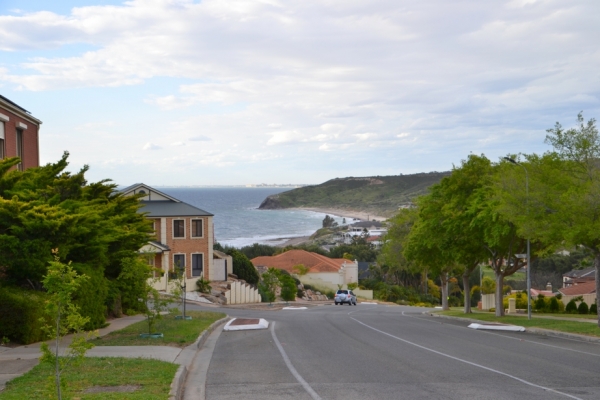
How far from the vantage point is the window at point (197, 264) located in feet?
177

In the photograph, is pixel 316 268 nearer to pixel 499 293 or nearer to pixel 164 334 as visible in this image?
pixel 499 293

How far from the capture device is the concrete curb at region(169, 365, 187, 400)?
36.6 ft

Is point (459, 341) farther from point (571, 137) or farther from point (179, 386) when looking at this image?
point (179, 386)

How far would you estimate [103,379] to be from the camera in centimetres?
1219

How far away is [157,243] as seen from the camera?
50969 millimetres

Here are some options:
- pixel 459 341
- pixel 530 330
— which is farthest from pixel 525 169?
pixel 459 341

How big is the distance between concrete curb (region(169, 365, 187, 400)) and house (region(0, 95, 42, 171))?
1743 cm

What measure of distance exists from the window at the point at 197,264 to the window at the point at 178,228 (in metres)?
1.96

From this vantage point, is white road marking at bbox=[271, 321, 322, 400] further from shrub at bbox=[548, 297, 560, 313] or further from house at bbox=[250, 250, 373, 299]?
house at bbox=[250, 250, 373, 299]

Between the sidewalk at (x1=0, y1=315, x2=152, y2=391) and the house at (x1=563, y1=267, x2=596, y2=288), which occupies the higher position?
the sidewalk at (x1=0, y1=315, x2=152, y2=391)

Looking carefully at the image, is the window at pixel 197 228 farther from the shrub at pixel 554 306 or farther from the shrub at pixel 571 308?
the shrub at pixel 571 308

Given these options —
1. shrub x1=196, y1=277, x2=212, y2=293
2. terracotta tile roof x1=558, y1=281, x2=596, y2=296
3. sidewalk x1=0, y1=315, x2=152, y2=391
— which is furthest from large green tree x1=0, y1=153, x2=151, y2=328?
terracotta tile roof x1=558, y1=281, x2=596, y2=296

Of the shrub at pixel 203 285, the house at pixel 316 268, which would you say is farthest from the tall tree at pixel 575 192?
the house at pixel 316 268

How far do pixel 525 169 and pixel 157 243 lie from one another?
30656 mm
